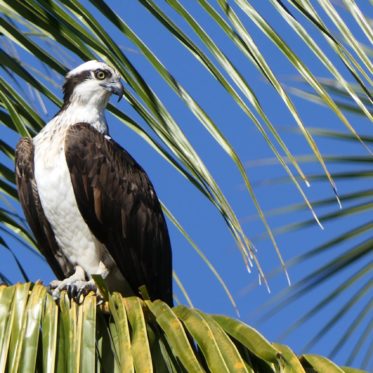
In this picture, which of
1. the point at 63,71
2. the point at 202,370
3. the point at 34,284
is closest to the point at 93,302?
the point at 34,284

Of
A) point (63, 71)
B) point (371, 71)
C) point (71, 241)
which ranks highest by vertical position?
point (371, 71)

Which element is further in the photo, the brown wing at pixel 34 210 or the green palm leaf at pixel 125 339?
the brown wing at pixel 34 210

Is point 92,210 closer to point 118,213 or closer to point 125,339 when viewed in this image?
point 118,213

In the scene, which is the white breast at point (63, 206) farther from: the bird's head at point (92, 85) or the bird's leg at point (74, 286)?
the bird's head at point (92, 85)

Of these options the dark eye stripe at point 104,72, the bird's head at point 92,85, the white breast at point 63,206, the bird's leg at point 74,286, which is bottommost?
the bird's leg at point 74,286

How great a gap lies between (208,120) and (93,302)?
2.31ft

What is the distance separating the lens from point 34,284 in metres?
3.33

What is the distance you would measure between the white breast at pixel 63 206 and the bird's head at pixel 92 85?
1.77 ft

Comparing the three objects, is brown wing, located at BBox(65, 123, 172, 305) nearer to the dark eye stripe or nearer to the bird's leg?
the bird's leg

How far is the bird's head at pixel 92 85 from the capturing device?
5.70 metres

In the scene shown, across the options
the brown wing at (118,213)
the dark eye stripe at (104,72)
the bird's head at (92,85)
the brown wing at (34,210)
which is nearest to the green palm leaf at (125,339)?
the brown wing at (118,213)

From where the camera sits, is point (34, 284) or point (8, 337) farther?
point (34, 284)

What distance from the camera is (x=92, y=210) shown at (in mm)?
5133

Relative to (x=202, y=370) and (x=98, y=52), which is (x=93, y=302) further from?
(x=98, y=52)
